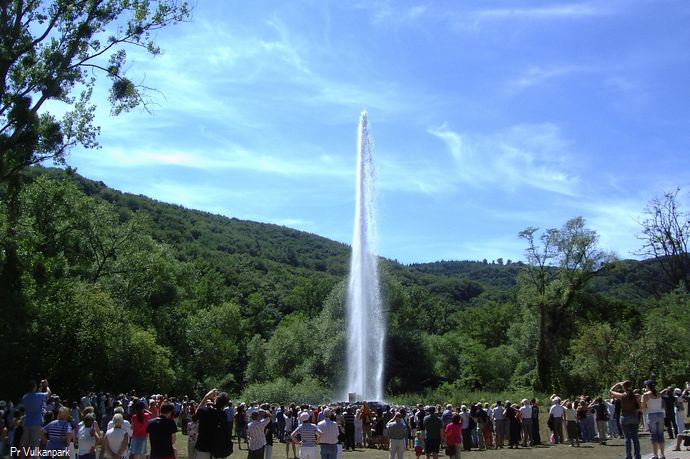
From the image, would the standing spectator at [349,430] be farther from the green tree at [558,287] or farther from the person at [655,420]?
the green tree at [558,287]

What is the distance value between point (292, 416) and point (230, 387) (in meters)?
47.5

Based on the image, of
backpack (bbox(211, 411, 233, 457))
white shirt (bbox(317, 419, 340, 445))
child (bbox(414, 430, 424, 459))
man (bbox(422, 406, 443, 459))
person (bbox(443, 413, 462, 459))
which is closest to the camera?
backpack (bbox(211, 411, 233, 457))

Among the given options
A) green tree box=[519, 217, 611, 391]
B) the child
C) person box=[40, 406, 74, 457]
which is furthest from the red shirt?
green tree box=[519, 217, 611, 391]

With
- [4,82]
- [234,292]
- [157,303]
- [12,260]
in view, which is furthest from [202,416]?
[234,292]

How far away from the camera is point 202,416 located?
11219 millimetres

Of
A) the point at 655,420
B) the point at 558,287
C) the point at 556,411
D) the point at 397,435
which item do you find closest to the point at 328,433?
the point at 397,435

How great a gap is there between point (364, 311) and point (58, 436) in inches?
1050

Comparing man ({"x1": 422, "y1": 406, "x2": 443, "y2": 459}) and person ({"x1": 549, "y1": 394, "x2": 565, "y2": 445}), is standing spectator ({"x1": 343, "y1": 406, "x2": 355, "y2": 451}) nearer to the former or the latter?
person ({"x1": 549, "y1": 394, "x2": 565, "y2": 445})

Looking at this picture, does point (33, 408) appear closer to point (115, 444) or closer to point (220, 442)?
point (115, 444)

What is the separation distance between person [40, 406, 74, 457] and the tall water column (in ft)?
81.4

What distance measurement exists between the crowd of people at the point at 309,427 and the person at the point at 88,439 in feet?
0.06

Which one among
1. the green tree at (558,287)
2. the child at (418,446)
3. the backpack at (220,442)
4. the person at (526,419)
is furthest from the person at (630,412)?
the green tree at (558,287)

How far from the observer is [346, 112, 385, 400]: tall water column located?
1464 inches

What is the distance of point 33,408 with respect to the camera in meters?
13.8
